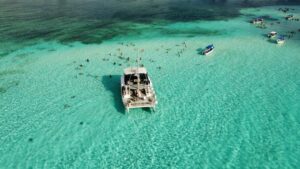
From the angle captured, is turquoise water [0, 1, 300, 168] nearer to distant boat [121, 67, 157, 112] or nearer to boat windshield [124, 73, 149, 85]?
distant boat [121, 67, 157, 112]

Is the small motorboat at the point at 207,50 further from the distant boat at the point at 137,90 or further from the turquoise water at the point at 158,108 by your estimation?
the distant boat at the point at 137,90

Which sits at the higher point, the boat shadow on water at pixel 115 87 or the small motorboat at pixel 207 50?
the small motorboat at pixel 207 50

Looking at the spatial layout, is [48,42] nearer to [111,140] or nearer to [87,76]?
[87,76]

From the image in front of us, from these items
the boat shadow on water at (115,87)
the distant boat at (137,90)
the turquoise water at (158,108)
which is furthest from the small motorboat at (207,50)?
the distant boat at (137,90)

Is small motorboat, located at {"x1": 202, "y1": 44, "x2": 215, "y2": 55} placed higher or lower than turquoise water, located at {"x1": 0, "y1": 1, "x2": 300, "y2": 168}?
higher

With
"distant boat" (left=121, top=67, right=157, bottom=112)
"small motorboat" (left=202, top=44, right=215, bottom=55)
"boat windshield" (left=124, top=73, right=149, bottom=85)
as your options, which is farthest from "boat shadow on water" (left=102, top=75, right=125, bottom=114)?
"small motorboat" (left=202, top=44, right=215, bottom=55)

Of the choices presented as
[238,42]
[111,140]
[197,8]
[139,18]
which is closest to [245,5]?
[197,8]
